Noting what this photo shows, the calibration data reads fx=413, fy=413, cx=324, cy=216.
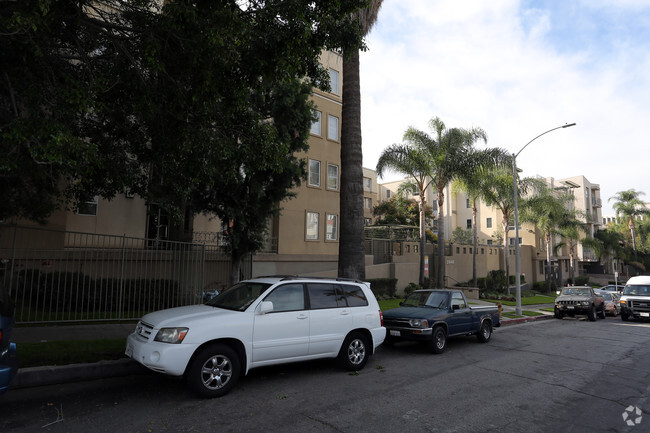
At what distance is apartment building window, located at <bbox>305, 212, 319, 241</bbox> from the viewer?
888 inches

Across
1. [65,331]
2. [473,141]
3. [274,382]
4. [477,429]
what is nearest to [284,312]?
[274,382]

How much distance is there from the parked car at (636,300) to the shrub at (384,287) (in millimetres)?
11019

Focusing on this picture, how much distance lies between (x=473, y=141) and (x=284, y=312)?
2074 cm

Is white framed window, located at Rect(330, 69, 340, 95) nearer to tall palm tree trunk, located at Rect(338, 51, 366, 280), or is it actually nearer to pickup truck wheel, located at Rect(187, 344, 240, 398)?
tall palm tree trunk, located at Rect(338, 51, 366, 280)

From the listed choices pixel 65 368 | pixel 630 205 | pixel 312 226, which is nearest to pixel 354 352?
pixel 65 368

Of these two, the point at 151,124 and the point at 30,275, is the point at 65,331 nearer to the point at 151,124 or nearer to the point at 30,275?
the point at 30,275

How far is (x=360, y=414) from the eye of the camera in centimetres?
557

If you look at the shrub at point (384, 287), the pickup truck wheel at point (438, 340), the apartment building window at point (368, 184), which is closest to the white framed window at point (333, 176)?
the shrub at point (384, 287)

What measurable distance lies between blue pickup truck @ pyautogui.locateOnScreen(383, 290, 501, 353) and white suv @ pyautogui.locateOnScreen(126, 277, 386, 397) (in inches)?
68.2

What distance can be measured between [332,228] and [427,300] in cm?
1313

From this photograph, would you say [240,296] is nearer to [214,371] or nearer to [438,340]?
[214,371]

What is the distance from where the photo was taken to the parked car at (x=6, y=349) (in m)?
4.57

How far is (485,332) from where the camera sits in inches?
473

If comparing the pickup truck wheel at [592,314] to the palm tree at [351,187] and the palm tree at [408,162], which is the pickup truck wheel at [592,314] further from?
the palm tree at [351,187]
